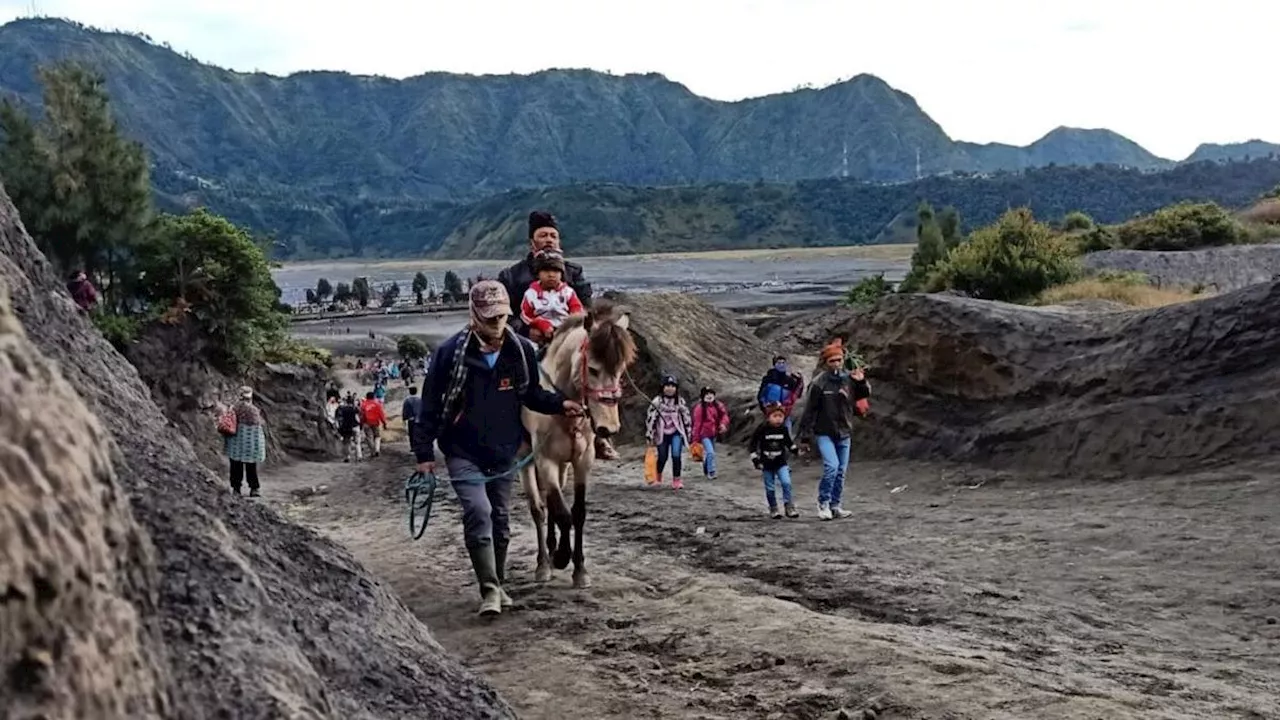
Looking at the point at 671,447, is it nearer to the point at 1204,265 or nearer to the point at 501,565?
the point at 501,565

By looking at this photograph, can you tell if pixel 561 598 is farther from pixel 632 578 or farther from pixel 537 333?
pixel 537 333

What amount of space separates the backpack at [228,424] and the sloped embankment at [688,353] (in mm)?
8380

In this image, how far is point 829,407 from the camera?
12547 mm

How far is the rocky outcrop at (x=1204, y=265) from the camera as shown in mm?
27047

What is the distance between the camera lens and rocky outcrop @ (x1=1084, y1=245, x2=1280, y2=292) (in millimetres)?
27047

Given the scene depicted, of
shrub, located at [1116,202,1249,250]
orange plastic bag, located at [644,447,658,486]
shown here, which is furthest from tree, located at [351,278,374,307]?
orange plastic bag, located at [644,447,658,486]

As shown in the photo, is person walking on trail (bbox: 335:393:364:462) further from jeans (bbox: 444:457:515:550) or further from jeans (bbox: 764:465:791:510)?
jeans (bbox: 444:457:515:550)

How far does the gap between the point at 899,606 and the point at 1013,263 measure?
18.2 meters

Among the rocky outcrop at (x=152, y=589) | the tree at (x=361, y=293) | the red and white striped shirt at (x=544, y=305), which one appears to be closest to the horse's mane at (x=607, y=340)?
the red and white striped shirt at (x=544, y=305)

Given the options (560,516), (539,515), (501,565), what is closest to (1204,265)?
(539,515)

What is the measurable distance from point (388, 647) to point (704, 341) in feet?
75.9

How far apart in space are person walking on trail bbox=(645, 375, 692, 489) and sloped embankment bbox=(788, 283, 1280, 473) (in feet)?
10.7

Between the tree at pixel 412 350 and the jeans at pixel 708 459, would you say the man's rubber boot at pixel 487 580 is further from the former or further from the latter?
the tree at pixel 412 350

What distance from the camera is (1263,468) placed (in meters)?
12.3
